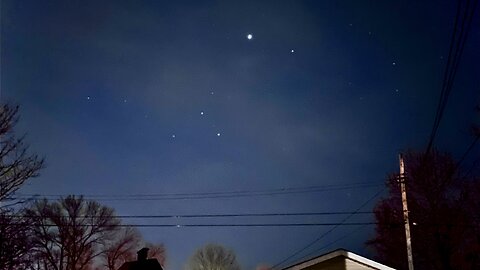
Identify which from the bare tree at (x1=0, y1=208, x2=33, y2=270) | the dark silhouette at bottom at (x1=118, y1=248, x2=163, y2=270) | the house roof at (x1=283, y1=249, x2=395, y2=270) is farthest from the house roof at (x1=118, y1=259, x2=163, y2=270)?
the house roof at (x1=283, y1=249, x2=395, y2=270)

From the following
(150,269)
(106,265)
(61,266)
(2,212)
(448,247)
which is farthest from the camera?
(106,265)

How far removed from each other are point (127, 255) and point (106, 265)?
3.31 m

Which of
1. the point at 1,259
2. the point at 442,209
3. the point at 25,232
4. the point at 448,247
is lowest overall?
the point at 1,259

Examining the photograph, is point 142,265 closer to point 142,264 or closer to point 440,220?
point 142,264

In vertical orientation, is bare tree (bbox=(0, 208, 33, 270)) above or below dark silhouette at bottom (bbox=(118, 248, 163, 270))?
below

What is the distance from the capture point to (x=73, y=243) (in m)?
45.0

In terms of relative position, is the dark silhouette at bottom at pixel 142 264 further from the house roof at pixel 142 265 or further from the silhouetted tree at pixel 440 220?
the silhouetted tree at pixel 440 220

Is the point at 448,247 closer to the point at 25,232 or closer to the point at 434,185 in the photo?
the point at 434,185

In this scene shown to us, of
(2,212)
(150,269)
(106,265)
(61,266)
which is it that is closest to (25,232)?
(2,212)

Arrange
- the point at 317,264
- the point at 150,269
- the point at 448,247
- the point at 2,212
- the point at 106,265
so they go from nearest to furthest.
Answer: the point at 317,264 < the point at 2,212 < the point at 448,247 < the point at 150,269 < the point at 106,265

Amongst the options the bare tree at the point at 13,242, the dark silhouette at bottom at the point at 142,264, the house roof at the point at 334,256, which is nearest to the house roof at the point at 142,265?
the dark silhouette at bottom at the point at 142,264

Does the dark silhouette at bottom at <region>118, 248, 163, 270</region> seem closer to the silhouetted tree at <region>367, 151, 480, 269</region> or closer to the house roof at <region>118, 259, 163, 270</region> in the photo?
the house roof at <region>118, 259, 163, 270</region>

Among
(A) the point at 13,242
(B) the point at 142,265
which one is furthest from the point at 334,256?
(B) the point at 142,265

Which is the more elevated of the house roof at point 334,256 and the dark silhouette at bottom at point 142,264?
the dark silhouette at bottom at point 142,264
